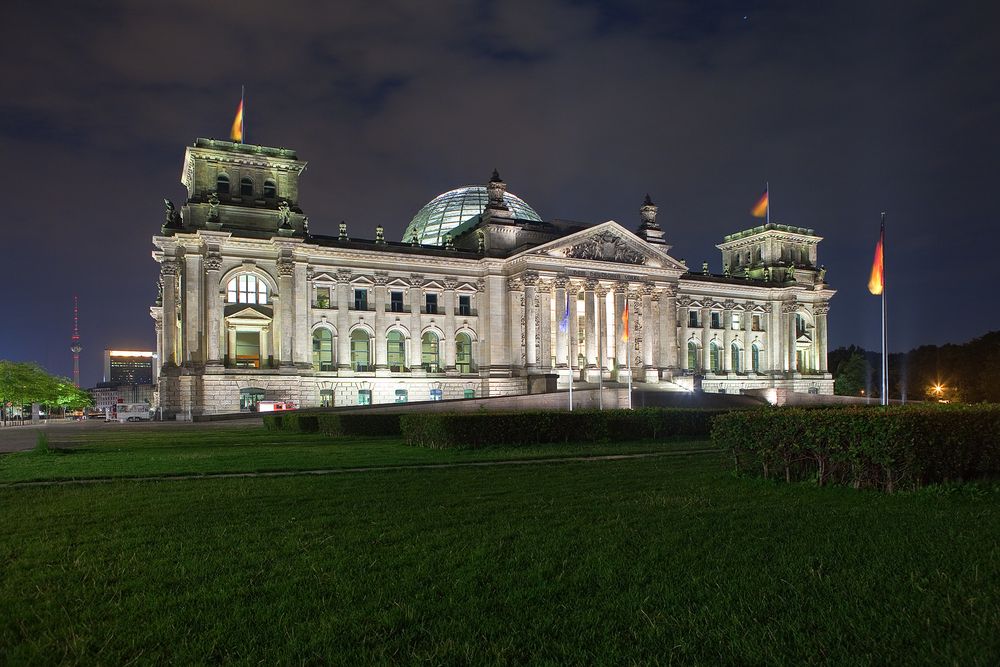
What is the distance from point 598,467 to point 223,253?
57.7m

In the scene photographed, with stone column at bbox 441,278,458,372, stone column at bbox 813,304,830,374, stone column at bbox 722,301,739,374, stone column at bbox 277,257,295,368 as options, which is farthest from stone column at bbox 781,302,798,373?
stone column at bbox 277,257,295,368

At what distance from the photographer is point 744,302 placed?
10169cm

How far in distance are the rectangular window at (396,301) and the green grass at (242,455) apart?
1781 inches

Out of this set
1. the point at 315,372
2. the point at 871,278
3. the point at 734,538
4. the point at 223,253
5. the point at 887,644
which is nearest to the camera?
the point at 887,644

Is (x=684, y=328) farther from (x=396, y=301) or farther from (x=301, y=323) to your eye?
(x=301, y=323)

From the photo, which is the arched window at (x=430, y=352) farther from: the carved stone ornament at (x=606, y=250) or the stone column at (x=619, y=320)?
the stone column at (x=619, y=320)

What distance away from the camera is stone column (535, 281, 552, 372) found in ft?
267

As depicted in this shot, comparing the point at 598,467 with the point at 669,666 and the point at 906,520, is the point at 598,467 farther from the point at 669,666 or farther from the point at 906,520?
A: the point at 669,666

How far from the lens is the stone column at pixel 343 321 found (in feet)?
255

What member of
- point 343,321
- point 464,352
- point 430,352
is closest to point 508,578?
point 343,321

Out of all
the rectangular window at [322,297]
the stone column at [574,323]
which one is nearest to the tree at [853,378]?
the stone column at [574,323]

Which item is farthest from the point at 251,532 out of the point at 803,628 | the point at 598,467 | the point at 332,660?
the point at 598,467

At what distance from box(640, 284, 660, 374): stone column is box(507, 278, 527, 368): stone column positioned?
14008 millimetres

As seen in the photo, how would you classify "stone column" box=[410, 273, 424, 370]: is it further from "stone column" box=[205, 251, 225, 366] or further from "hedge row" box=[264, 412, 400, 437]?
"hedge row" box=[264, 412, 400, 437]
